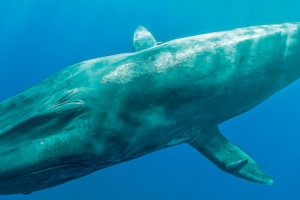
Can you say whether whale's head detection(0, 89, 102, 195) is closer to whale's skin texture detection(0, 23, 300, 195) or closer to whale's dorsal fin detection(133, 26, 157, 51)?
whale's skin texture detection(0, 23, 300, 195)

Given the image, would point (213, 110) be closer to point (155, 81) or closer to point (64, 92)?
point (155, 81)

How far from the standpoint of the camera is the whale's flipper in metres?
6.81

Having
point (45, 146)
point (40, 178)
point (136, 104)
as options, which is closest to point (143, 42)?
point (136, 104)

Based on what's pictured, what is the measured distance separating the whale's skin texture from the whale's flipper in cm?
3

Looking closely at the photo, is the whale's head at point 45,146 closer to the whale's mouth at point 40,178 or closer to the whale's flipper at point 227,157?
the whale's mouth at point 40,178

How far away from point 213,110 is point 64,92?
9.11ft

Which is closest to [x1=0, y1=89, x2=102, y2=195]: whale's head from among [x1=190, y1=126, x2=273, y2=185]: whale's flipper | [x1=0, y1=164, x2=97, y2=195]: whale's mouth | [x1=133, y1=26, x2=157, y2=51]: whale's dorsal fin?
[x1=0, y1=164, x2=97, y2=195]: whale's mouth

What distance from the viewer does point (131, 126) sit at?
16.6 ft

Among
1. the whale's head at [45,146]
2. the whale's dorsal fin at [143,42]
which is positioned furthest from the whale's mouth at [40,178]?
the whale's dorsal fin at [143,42]

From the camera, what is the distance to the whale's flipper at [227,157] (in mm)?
6812

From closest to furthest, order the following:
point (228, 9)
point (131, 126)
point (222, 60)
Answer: point (131, 126)
point (222, 60)
point (228, 9)

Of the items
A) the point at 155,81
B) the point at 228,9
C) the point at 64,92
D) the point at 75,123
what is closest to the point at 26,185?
Result: the point at 75,123

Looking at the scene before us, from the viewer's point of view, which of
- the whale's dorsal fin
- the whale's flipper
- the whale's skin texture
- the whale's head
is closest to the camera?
the whale's head

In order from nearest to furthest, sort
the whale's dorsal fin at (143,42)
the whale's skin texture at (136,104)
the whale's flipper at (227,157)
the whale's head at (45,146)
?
the whale's head at (45,146)
the whale's skin texture at (136,104)
the whale's flipper at (227,157)
the whale's dorsal fin at (143,42)
